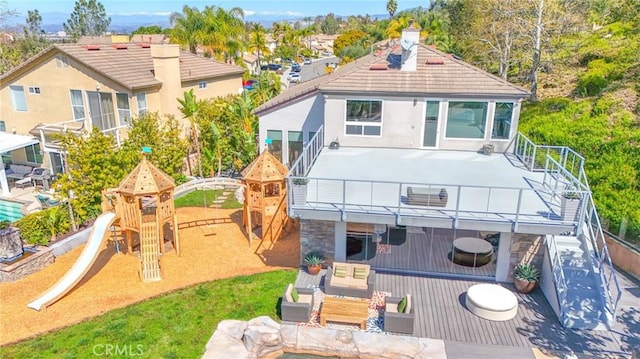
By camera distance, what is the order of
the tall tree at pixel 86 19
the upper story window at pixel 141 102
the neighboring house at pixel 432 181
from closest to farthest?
1. the neighboring house at pixel 432 181
2. the upper story window at pixel 141 102
3. the tall tree at pixel 86 19

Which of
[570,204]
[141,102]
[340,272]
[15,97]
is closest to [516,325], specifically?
[570,204]

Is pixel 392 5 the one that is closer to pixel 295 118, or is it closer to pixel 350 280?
pixel 295 118

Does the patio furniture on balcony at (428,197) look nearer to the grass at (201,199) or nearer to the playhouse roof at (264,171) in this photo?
the playhouse roof at (264,171)

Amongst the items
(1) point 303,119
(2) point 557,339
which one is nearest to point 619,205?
(2) point 557,339

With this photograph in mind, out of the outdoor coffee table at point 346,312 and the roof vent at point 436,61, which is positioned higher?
the roof vent at point 436,61

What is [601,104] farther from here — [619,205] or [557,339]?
[557,339]

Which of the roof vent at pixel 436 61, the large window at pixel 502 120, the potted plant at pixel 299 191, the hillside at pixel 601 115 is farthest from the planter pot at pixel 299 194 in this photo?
the hillside at pixel 601 115
